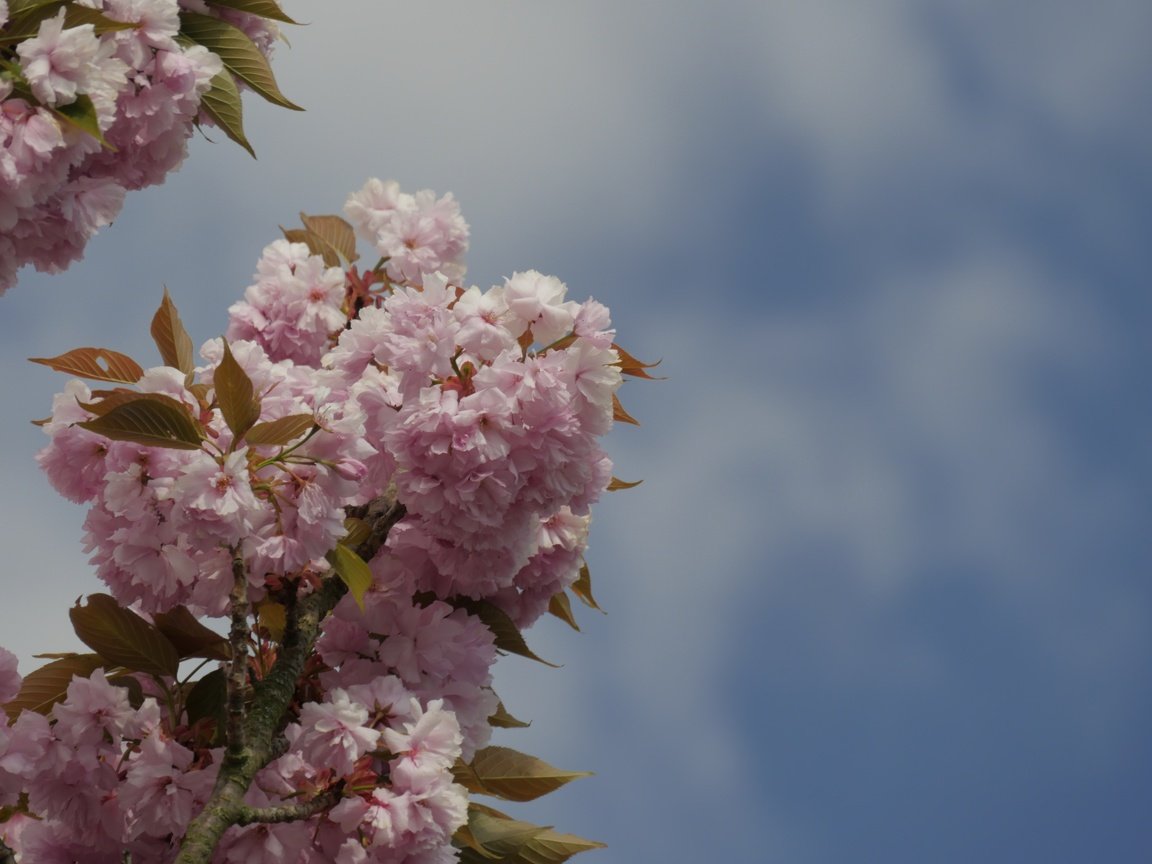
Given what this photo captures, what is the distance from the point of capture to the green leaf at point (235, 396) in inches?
96.3

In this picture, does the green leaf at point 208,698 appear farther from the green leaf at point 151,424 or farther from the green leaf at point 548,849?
the green leaf at point 548,849

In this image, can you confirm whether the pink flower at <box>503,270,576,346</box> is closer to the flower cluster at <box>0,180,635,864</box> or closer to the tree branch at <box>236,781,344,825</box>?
the flower cluster at <box>0,180,635,864</box>

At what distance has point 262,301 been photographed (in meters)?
3.71

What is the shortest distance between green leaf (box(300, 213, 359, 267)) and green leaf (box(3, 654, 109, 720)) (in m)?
1.41

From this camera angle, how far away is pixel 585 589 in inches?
133

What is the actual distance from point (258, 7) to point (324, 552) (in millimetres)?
1453

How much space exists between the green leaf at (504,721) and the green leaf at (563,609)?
0.89 feet

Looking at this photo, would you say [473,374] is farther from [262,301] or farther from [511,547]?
[262,301]

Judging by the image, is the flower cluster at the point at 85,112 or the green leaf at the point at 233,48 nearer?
the flower cluster at the point at 85,112

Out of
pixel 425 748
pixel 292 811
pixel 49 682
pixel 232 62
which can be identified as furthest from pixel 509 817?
pixel 232 62

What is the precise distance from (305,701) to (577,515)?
72 cm

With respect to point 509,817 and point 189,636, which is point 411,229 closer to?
point 189,636

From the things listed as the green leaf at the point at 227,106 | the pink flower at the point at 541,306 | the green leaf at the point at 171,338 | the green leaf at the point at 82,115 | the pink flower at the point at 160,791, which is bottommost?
the pink flower at the point at 160,791

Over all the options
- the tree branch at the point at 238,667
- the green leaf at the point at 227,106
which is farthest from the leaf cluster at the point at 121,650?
the green leaf at the point at 227,106
